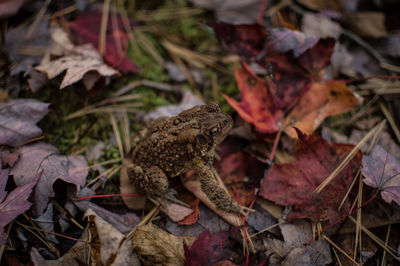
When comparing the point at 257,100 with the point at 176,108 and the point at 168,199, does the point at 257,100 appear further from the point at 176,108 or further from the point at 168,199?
the point at 168,199

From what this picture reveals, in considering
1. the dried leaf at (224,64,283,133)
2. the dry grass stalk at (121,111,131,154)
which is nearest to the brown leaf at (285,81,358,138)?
the dried leaf at (224,64,283,133)

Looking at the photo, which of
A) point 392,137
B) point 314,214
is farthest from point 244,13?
point 314,214

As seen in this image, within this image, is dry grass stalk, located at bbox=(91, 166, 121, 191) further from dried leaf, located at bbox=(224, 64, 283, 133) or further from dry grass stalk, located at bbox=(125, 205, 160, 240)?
dried leaf, located at bbox=(224, 64, 283, 133)

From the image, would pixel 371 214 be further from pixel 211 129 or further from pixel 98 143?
pixel 98 143

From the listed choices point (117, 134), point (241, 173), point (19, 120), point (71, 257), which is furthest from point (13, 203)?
point (241, 173)

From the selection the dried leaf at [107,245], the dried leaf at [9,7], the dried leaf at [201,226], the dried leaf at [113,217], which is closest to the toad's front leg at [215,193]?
the dried leaf at [201,226]

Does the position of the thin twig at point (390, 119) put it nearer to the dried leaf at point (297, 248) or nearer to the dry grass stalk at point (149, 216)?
the dried leaf at point (297, 248)
